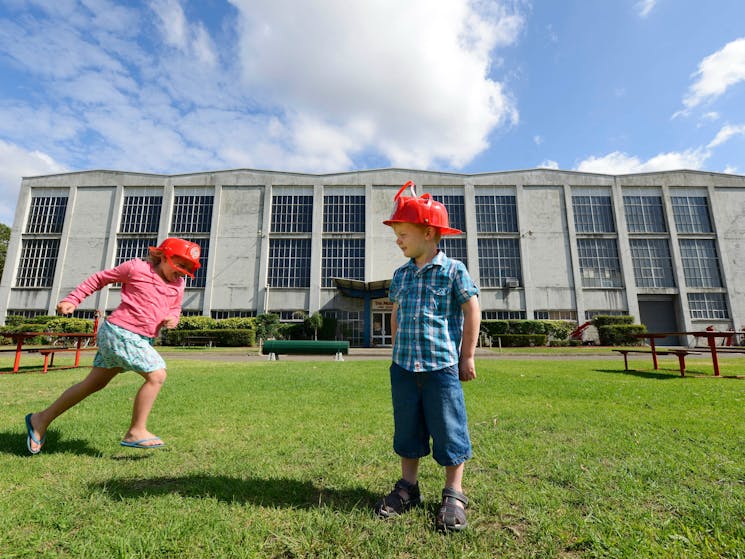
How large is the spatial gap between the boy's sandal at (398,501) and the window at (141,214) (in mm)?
33657

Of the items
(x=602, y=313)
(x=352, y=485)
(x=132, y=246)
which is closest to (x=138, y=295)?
(x=352, y=485)

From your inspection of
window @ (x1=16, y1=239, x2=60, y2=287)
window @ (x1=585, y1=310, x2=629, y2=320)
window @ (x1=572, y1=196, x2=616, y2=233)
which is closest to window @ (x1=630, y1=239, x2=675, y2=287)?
window @ (x1=572, y1=196, x2=616, y2=233)

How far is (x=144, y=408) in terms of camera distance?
3080mm

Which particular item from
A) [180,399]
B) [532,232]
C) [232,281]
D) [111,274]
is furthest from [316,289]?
[111,274]

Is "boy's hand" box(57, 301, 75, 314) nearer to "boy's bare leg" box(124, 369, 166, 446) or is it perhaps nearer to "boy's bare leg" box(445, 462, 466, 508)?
"boy's bare leg" box(124, 369, 166, 446)

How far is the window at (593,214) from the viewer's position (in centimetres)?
2988

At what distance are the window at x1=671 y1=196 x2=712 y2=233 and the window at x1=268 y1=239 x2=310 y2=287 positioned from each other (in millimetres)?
29801

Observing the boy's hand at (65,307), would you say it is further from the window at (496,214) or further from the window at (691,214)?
the window at (691,214)

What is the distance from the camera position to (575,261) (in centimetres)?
2898

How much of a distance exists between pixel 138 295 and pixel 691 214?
3894cm

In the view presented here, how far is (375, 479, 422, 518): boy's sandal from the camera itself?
1.98m

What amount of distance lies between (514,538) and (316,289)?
27476mm

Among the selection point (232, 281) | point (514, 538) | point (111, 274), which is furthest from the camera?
point (232, 281)

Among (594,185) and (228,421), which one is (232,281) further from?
(594,185)
